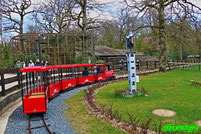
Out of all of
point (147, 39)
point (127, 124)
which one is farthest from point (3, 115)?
point (147, 39)

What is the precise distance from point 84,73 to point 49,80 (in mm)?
5703

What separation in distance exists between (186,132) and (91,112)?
3778 millimetres

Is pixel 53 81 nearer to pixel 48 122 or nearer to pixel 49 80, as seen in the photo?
pixel 49 80

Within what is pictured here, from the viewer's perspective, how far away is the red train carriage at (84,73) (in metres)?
15.0

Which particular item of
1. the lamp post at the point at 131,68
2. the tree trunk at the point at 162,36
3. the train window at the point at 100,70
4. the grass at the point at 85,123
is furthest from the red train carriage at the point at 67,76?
the tree trunk at the point at 162,36

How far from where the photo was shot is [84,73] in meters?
15.8

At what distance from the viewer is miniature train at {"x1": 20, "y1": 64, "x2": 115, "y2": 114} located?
7613mm

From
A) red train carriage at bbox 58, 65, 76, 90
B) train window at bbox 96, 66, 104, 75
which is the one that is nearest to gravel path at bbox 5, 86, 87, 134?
red train carriage at bbox 58, 65, 76, 90

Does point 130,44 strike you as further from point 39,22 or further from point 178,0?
point 39,22

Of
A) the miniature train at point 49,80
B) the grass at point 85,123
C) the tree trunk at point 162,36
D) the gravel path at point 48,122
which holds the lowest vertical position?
the gravel path at point 48,122

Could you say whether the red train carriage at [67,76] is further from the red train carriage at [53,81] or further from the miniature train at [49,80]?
the red train carriage at [53,81]

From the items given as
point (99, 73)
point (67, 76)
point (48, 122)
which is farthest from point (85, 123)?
point (99, 73)

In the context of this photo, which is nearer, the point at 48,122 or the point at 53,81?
the point at 48,122

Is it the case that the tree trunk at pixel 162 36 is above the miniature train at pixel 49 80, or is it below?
above
